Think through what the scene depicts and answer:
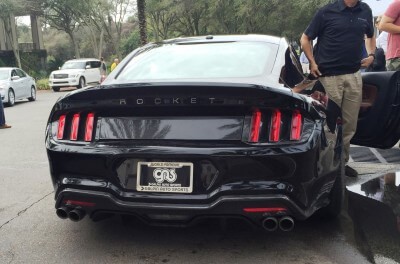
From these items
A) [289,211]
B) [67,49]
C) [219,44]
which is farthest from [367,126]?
[67,49]

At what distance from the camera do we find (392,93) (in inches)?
185

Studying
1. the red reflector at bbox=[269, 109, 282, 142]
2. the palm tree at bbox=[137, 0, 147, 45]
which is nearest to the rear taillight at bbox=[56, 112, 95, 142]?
the red reflector at bbox=[269, 109, 282, 142]

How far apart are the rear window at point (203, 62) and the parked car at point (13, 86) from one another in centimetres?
1307

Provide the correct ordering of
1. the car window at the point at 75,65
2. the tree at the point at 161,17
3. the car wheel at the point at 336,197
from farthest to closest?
the tree at the point at 161,17
the car window at the point at 75,65
the car wheel at the point at 336,197

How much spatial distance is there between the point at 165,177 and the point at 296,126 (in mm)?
865

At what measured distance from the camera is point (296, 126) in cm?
291

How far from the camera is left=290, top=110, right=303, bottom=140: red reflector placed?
2.90 meters

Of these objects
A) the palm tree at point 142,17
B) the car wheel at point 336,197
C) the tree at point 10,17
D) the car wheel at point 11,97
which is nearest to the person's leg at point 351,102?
the car wheel at point 336,197

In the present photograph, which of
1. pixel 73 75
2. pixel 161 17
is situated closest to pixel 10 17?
pixel 161 17

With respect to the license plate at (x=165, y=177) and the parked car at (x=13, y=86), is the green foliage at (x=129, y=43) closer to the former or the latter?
the parked car at (x=13, y=86)

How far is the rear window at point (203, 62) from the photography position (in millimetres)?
3527

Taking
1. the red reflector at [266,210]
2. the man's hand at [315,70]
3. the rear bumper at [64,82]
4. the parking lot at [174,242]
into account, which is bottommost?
the rear bumper at [64,82]

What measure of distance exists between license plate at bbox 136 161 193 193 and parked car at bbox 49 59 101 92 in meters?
22.3

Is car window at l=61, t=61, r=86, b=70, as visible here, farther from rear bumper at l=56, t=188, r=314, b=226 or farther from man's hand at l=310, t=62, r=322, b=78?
rear bumper at l=56, t=188, r=314, b=226
